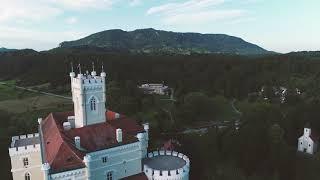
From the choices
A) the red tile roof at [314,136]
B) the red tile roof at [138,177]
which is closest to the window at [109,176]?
the red tile roof at [138,177]

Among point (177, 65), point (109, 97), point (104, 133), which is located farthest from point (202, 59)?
point (104, 133)

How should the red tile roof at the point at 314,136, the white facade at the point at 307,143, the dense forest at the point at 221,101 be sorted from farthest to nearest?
the red tile roof at the point at 314,136 → the white facade at the point at 307,143 → the dense forest at the point at 221,101

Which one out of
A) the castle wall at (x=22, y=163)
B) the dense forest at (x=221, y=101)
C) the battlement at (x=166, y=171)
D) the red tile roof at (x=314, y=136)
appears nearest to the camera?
the battlement at (x=166, y=171)

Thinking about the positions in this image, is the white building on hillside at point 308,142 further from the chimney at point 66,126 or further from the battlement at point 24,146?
the battlement at point 24,146

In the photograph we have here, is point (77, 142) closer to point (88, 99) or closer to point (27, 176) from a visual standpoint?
point (88, 99)

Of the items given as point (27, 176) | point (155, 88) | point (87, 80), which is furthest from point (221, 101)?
point (27, 176)

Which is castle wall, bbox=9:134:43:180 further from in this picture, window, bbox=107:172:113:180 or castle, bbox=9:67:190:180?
window, bbox=107:172:113:180

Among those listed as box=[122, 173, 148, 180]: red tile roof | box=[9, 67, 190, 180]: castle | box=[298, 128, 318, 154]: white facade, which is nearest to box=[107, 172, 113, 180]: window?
box=[9, 67, 190, 180]: castle
